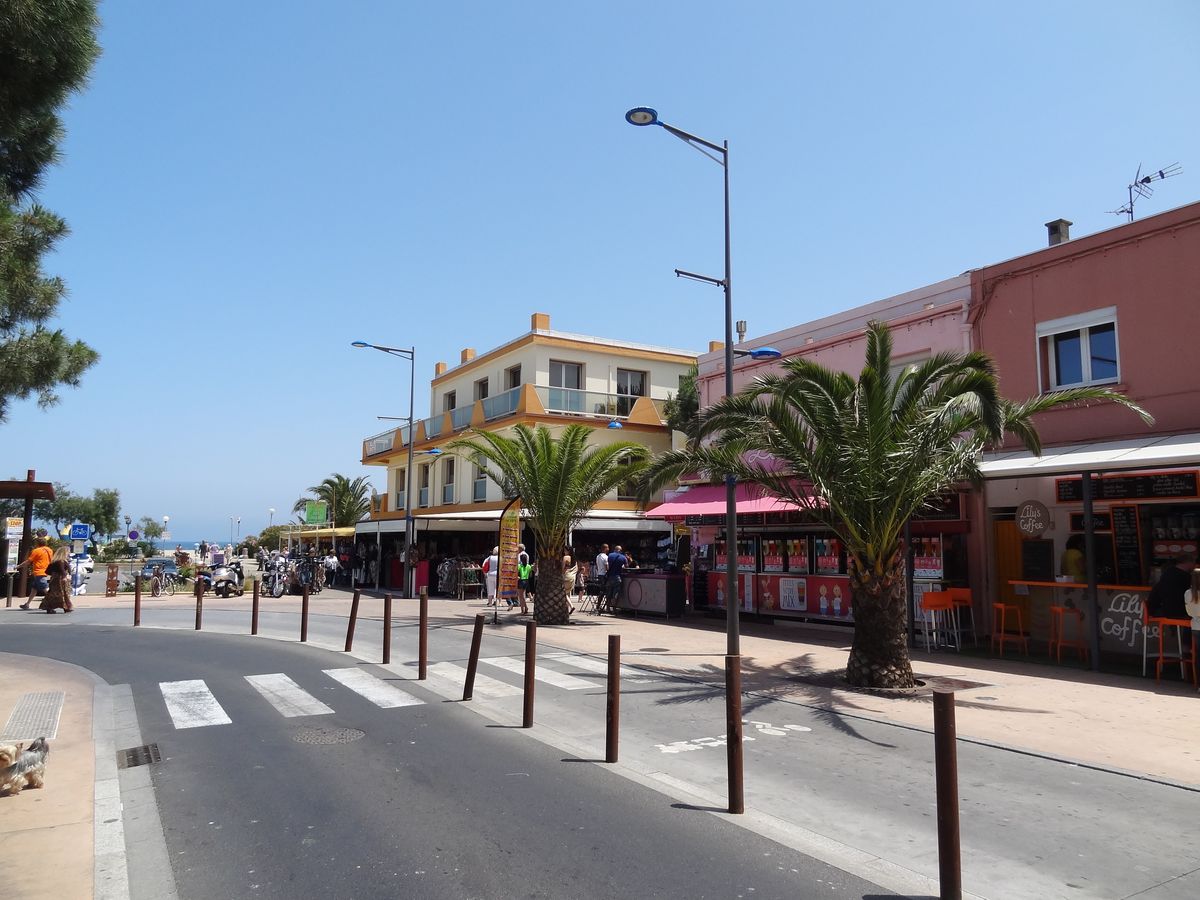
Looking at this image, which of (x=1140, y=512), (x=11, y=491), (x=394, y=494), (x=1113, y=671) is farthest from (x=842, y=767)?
(x=394, y=494)

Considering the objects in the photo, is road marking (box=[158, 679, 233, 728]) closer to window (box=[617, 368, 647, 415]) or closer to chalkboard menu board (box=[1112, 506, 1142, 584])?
chalkboard menu board (box=[1112, 506, 1142, 584])

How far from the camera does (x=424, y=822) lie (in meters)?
5.50

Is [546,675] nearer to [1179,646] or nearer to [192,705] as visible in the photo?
[192,705]

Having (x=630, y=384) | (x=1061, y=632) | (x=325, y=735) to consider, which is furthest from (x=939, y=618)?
(x=630, y=384)

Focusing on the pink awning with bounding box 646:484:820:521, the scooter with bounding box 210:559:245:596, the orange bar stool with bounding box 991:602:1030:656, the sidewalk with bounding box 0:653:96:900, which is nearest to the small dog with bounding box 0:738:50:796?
the sidewalk with bounding box 0:653:96:900

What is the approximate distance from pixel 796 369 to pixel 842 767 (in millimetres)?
5631

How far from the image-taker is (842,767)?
23.2ft

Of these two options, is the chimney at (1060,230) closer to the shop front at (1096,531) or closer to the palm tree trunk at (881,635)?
the shop front at (1096,531)

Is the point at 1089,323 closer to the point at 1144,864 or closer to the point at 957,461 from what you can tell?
the point at 957,461

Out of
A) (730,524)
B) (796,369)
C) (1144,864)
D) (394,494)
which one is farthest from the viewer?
(394,494)

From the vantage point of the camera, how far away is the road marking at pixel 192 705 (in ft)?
28.1

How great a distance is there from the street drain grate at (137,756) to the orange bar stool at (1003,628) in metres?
11.8

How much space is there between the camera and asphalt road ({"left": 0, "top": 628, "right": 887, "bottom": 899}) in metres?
4.59

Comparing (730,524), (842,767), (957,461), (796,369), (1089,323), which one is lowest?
(842,767)
